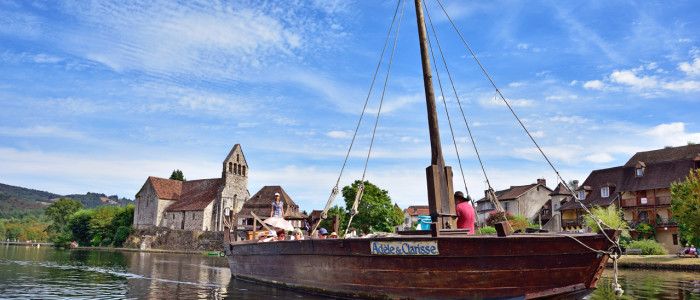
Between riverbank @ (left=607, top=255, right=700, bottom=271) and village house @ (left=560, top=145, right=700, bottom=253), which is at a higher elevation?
village house @ (left=560, top=145, right=700, bottom=253)

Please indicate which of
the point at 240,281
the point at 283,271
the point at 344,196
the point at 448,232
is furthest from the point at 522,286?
the point at 344,196

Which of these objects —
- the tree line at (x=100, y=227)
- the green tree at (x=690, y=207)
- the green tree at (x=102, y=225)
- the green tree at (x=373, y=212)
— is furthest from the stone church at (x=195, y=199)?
the green tree at (x=690, y=207)

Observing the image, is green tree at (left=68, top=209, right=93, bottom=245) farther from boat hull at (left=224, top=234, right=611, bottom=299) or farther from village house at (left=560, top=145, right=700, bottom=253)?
boat hull at (left=224, top=234, right=611, bottom=299)

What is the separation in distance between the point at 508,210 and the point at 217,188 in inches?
1597

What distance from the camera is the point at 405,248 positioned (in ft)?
33.2

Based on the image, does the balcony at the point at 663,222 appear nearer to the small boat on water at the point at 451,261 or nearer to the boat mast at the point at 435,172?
the boat mast at the point at 435,172

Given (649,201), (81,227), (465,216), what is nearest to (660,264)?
(649,201)

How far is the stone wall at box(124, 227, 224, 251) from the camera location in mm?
60438

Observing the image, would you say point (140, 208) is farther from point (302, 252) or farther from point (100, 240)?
point (302, 252)

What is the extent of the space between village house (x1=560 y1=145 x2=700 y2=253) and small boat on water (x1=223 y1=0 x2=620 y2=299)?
124ft

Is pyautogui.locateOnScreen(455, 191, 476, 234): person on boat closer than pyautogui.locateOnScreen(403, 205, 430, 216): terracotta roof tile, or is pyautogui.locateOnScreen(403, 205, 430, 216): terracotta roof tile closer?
pyautogui.locateOnScreen(455, 191, 476, 234): person on boat

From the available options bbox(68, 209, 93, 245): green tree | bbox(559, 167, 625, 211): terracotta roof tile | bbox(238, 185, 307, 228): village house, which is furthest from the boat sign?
bbox(68, 209, 93, 245): green tree

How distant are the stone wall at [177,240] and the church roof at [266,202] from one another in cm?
562

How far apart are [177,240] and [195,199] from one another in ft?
28.0
